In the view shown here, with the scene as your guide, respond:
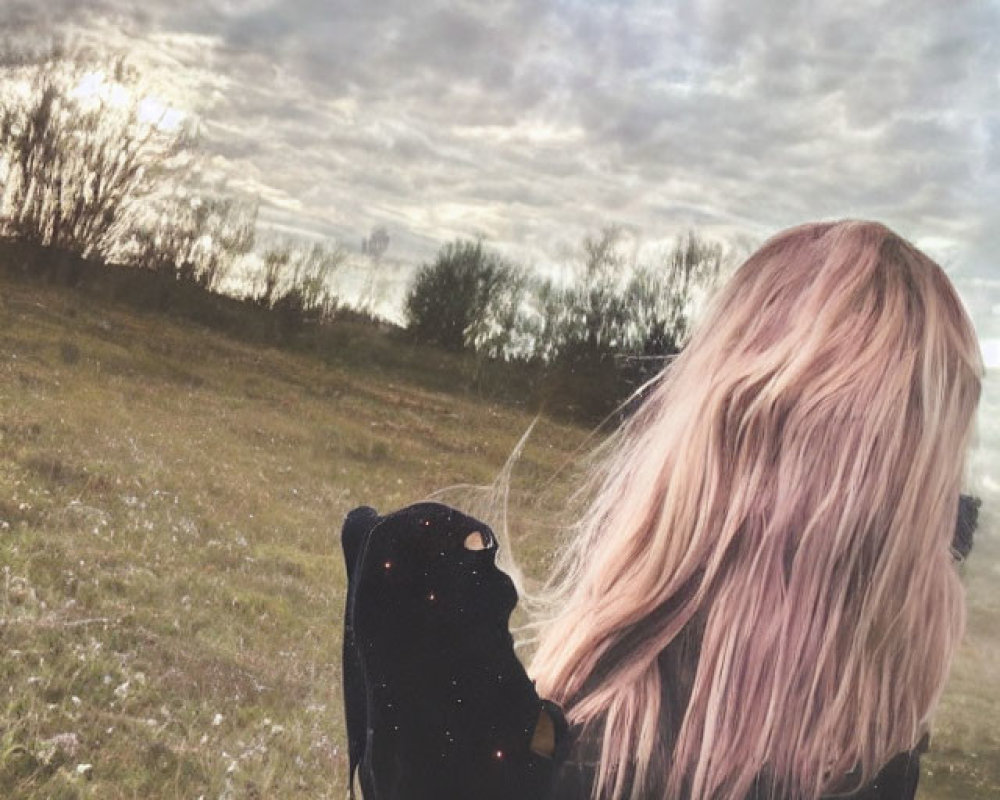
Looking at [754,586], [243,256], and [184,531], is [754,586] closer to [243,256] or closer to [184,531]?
[184,531]

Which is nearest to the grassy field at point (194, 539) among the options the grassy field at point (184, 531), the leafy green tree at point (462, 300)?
the grassy field at point (184, 531)

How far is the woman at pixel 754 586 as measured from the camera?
3.15 ft

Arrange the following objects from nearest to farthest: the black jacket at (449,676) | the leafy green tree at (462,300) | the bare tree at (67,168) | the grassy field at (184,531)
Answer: the black jacket at (449,676) < the grassy field at (184,531) < the bare tree at (67,168) < the leafy green tree at (462,300)

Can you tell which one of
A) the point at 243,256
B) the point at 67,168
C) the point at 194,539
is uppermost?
the point at 67,168

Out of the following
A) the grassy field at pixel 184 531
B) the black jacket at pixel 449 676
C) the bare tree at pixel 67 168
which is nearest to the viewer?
the black jacket at pixel 449 676

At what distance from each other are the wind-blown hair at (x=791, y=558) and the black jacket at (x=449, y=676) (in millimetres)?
62

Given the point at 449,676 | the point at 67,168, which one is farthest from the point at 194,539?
the point at 449,676

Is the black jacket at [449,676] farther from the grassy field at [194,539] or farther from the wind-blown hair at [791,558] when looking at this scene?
the grassy field at [194,539]

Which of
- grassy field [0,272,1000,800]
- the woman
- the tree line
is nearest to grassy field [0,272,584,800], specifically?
grassy field [0,272,1000,800]

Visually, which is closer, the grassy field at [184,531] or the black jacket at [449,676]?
the black jacket at [449,676]

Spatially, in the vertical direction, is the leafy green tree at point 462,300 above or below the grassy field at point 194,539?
above

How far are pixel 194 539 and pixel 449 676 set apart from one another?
128 inches

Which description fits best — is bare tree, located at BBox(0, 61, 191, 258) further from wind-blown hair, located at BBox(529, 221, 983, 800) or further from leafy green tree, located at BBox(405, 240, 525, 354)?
wind-blown hair, located at BBox(529, 221, 983, 800)

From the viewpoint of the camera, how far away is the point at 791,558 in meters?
1.03
